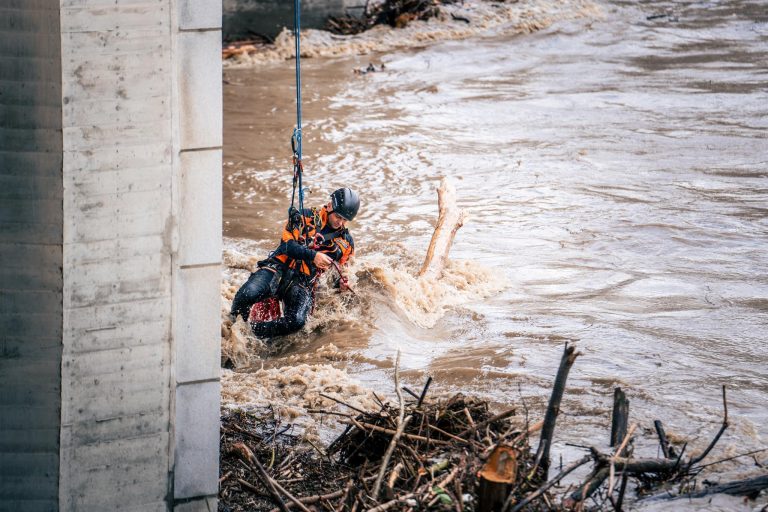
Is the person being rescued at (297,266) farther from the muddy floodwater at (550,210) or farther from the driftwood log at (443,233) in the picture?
the driftwood log at (443,233)

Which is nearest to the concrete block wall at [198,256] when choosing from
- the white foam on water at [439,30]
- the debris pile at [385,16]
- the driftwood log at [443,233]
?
the driftwood log at [443,233]

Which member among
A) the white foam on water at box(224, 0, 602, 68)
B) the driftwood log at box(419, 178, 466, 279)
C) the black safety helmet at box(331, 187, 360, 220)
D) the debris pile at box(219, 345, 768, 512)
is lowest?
the debris pile at box(219, 345, 768, 512)

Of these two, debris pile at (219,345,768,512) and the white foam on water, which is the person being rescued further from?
the white foam on water

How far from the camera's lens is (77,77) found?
12.8 ft

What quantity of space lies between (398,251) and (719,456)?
5.50 meters

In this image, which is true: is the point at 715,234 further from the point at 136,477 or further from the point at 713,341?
the point at 136,477

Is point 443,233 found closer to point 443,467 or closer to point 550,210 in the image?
point 550,210

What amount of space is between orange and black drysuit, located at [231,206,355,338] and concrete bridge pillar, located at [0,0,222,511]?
401cm

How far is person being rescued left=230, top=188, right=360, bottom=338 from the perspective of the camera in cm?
839

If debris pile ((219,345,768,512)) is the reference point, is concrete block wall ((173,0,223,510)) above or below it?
above

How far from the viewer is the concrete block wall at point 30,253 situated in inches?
151

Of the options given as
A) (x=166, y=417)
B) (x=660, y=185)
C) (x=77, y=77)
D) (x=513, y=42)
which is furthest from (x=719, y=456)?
(x=513, y=42)

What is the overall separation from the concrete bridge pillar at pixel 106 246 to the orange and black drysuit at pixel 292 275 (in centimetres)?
401

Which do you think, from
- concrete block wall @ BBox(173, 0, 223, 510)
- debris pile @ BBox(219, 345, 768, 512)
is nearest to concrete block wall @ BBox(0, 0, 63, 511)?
concrete block wall @ BBox(173, 0, 223, 510)
